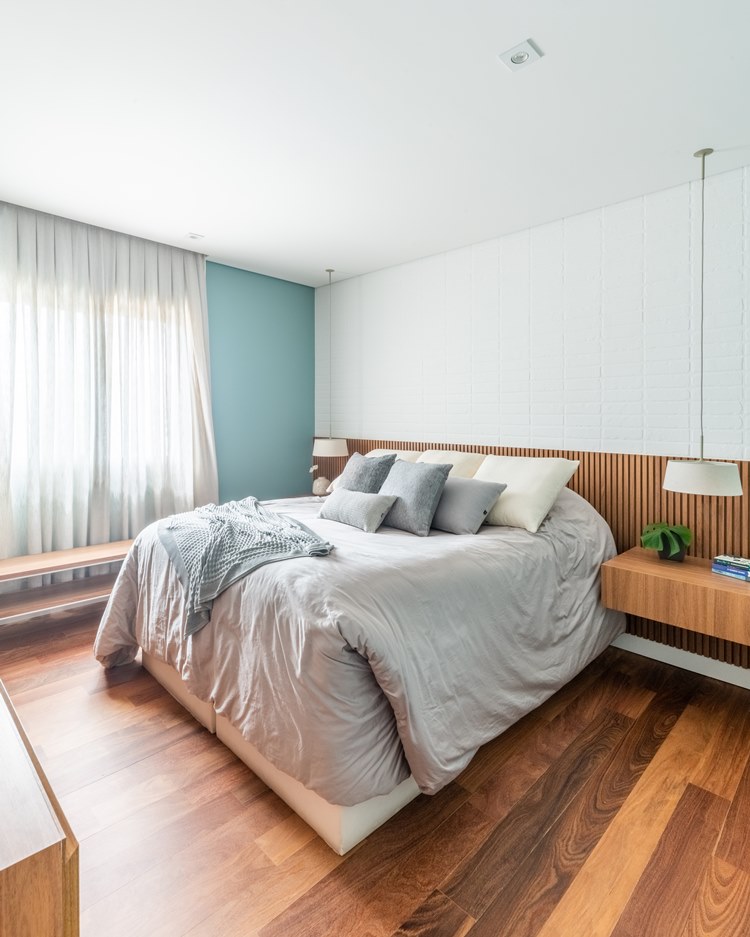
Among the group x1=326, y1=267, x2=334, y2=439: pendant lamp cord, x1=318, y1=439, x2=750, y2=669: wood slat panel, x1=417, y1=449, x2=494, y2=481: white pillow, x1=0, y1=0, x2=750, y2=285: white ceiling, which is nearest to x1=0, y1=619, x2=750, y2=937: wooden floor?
x1=318, y1=439, x2=750, y2=669: wood slat panel

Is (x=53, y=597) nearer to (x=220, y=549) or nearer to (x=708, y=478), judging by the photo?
(x=220, y=549)

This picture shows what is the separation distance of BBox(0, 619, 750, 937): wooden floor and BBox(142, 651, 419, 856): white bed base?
31mm

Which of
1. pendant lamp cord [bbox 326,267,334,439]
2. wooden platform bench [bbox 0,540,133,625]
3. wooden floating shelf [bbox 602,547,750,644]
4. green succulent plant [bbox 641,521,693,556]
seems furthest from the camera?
pendant lamp cord [bbox 326,267,334,439]

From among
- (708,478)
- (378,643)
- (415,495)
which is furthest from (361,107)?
(708,478)

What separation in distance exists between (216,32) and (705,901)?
10.1 feet

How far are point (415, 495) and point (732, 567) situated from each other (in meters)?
1.56

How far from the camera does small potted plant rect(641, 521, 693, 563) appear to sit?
2.63 metres

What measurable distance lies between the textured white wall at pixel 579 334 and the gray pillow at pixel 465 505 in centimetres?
88

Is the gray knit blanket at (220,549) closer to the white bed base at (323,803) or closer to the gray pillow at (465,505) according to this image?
the white bed base at (323,803)

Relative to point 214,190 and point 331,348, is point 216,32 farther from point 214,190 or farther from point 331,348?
point 331,348

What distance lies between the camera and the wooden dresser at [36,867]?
0.72 metres

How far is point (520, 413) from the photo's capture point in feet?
11.6

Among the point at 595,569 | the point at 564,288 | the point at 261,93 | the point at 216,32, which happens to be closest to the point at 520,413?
the point at 564,288

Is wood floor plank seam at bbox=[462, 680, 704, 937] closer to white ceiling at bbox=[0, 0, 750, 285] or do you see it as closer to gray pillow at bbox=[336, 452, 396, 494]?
gray pillow at bbox=[336, 452, 396, 494]
